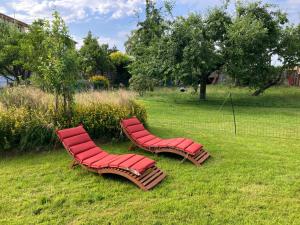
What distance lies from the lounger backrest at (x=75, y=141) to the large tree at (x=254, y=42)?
13.3 metres

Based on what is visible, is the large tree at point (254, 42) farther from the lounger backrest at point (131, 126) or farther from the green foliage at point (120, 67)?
the green foliage at point (120, 67)

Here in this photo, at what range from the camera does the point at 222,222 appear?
3521mm

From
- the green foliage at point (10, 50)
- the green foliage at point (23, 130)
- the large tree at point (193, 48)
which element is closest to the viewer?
the green foliage at point (23, 130)

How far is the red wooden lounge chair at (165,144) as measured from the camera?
5734mm

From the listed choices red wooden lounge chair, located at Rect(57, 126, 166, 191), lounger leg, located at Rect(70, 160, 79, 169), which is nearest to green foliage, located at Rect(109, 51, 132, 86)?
red wooden lounge chair, located at Rect(57, 126, 166, 191)

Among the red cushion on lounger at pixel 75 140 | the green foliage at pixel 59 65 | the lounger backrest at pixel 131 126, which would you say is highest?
the green foliage at pixel 59 65

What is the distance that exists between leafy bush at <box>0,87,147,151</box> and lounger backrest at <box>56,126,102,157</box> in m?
1.03

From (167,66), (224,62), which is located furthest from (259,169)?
(224,62)

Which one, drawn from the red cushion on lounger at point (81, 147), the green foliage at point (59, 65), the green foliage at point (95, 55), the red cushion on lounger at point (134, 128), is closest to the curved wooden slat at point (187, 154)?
the red cushion on lounger at point (134, 128)

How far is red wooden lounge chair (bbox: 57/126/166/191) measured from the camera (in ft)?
14.9

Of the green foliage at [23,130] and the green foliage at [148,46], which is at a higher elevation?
the green foliage at [148,46]

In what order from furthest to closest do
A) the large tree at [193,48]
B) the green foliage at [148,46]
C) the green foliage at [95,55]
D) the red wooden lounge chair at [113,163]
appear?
the green foliage at [95,55]
the green foliage at [148,46]
the large tree at [193,48]
the red wooden lounge chair at [113,163]

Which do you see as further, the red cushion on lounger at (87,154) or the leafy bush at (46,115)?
the leafy bush at (46,115)

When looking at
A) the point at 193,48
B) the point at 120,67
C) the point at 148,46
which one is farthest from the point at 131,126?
the point at 120,67
